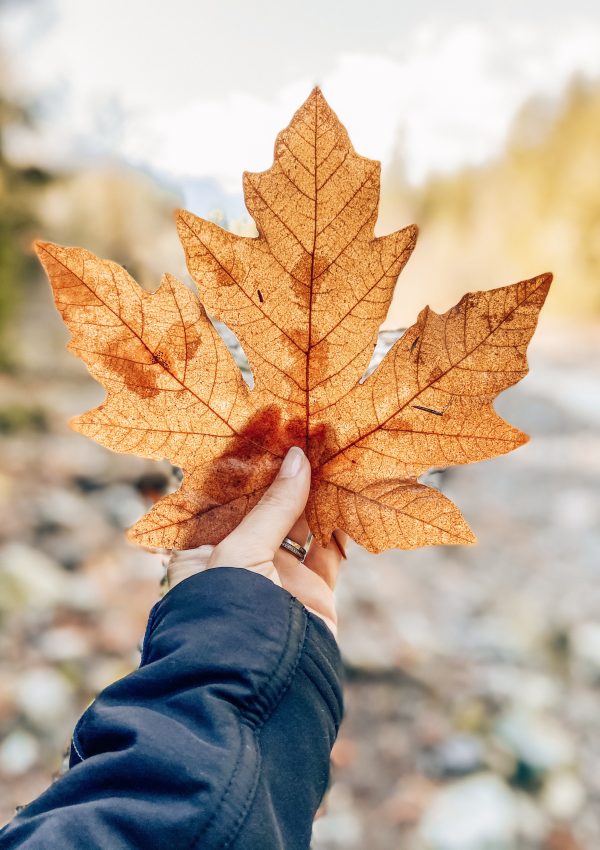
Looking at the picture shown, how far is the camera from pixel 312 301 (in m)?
0.58

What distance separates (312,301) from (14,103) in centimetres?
387

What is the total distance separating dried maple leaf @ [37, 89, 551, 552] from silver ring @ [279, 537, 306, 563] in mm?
88

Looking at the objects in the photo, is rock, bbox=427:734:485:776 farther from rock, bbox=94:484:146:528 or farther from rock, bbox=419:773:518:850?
rock, bbox=94:484:146:528

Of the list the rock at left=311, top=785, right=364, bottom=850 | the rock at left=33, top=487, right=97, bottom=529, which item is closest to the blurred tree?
the rock at left=33, top=487, right=97, bottom=529

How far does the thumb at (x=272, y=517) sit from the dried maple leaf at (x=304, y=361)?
0.06ft

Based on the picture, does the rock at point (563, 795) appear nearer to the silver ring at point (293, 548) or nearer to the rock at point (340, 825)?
the rock at point (340, 825)

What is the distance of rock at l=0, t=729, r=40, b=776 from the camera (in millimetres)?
1668

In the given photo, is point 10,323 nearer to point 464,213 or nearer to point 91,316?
point 91,316

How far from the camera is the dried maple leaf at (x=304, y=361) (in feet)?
1.78

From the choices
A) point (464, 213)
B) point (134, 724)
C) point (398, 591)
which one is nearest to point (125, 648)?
point (398, 591)

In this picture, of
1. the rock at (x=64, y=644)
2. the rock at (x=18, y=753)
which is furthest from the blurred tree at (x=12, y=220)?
the rock at (x=18, y=753)

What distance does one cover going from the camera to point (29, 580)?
2195mm

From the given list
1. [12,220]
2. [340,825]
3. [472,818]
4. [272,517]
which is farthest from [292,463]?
[12,220]

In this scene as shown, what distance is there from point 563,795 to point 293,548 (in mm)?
1661
